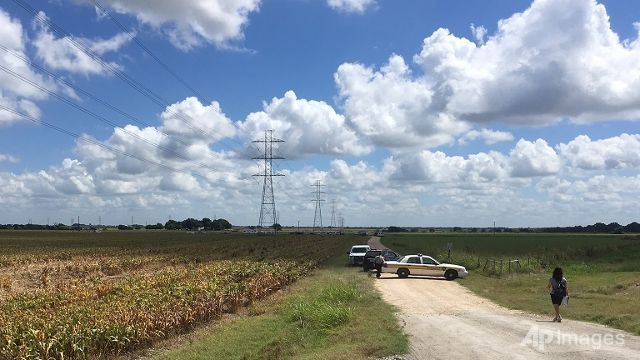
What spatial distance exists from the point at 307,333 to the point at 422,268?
19.5 metres

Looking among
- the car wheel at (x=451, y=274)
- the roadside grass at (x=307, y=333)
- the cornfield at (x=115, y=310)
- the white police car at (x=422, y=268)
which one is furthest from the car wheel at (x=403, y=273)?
the roadside grass at (x=307, y=333)

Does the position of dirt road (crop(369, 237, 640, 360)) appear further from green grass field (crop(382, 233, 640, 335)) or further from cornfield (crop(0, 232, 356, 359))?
cornfield (crop(0, 232, 356, 359))

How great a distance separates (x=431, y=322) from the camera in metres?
16.9

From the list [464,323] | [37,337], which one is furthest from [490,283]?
[37,337]

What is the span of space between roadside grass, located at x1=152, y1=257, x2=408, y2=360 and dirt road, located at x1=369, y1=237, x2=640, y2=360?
77cm

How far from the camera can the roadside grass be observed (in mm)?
13477

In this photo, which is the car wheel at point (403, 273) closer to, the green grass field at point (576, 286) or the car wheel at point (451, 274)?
the car wheel at point (451, 274)

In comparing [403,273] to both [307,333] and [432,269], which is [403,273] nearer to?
[432,269]

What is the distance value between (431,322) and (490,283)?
594 inches

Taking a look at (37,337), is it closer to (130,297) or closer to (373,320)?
(130,297)

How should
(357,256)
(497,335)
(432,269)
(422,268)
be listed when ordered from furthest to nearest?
1. (357,256)
2. (422,268)
3. (432,269)
4. (497,335)

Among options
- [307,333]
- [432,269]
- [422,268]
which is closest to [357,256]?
[422,268]

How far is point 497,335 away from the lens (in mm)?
14156

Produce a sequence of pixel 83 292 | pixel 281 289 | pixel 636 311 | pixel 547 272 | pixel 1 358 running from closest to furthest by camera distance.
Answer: pixel 1 358 < pixel 636 311 < pixel 83 292 < pixel 281 289 < pixel 547 272
